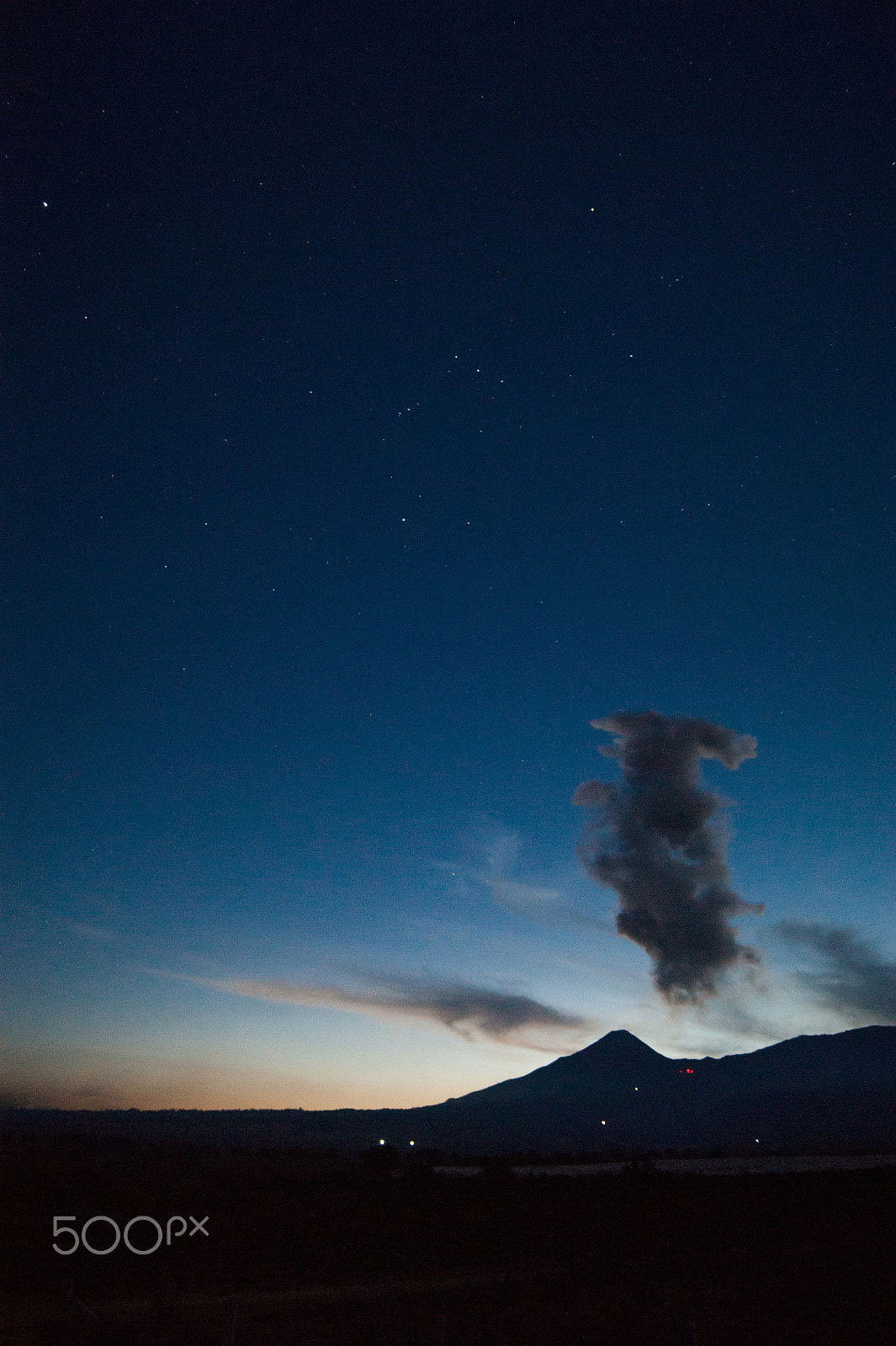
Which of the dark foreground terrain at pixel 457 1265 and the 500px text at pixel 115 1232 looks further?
the 500px text at pixel 115 1232

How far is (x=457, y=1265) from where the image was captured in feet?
86.3

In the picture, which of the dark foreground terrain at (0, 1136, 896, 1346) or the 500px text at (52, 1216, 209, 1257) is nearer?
the dark foreground terrain at (0, 1136, 896, 1346)

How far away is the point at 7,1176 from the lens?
53.8 meters

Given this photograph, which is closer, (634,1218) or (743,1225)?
(743,1225)

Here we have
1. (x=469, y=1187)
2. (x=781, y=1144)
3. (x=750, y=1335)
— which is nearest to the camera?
(x=750, y=1335)

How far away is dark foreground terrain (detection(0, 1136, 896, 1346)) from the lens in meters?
17.8

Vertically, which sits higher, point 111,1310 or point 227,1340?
point 227,1340

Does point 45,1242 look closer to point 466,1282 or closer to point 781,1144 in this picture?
point 466,1282

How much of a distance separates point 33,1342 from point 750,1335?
13502 mm

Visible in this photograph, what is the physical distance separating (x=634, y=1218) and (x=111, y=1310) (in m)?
24.2

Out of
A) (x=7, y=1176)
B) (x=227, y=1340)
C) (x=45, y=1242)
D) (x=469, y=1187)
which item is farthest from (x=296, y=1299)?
(x=7, y=1176)

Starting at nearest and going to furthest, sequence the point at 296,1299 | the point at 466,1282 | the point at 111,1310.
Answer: the point at 111,1310
the point at 296,1299
the point at 466,1282

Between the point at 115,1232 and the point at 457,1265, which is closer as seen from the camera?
the point at 457,1265

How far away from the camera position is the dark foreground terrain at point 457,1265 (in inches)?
702
